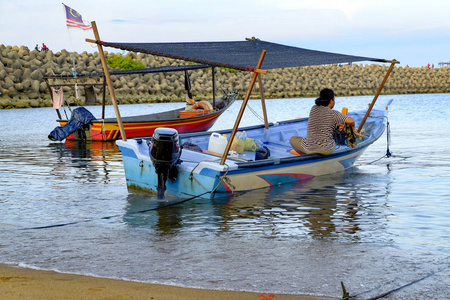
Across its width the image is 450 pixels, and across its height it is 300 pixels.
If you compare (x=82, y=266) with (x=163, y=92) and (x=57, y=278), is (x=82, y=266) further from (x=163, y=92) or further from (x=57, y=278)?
(x=163, y=92)

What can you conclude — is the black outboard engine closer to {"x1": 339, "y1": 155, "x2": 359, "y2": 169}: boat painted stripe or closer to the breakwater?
{"x1": 339, "y1": 155, "x2": 359, "y2": 169}: boat painted stripe

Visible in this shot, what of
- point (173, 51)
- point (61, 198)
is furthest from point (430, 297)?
point (61, 198)

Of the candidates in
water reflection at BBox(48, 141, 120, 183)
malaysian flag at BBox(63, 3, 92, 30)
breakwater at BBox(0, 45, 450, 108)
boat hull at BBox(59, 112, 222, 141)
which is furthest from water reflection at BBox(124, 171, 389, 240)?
breakwater at BBox(0, 45, 450, 108)

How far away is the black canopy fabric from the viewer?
311 inches

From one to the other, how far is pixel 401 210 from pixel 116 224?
3672mm

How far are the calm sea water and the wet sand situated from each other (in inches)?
6.1

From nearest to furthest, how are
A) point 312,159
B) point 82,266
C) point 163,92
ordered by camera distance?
1. point 82,266
2. point 312,159
3. point 163,92

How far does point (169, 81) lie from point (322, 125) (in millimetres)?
42245

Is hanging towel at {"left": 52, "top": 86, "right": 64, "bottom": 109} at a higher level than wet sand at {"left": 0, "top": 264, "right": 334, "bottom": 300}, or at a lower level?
higher

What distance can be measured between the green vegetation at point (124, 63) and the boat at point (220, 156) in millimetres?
45449

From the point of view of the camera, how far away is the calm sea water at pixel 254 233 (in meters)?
4.76

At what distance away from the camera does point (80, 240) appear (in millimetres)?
6051

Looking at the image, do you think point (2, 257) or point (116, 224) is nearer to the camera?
point (2, 257)

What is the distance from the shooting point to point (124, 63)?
180 ft
